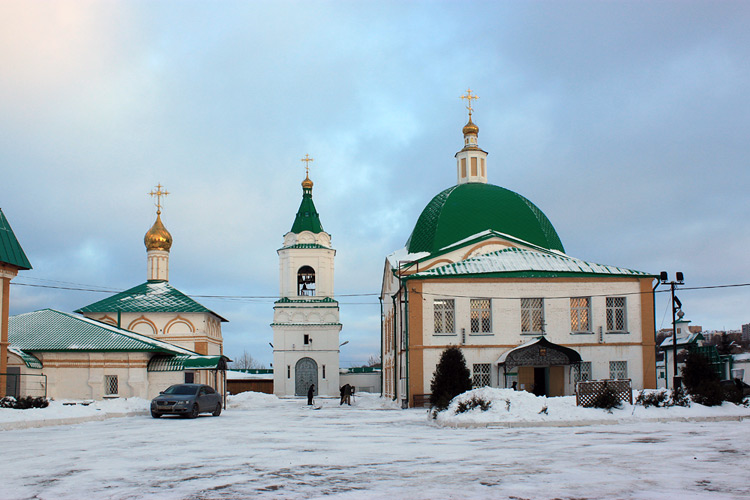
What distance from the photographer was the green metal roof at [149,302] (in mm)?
50750

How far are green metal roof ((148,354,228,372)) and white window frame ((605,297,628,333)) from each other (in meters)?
17.0

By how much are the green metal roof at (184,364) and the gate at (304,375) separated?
21.3 m

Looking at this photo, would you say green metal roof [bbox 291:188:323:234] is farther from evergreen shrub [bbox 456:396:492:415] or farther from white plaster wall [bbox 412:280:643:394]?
evergreen shrub [bbox 456:396:492:415]

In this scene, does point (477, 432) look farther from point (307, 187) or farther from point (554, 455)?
point (307, 187)

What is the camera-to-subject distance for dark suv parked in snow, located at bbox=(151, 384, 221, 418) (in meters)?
24.2

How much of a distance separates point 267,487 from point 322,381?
47777 mm

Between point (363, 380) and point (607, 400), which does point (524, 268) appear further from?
point (363, 380)

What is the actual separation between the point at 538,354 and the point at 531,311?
7.72 feet

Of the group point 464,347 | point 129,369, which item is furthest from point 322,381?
point 464,347

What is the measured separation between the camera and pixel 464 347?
3031 centimetres

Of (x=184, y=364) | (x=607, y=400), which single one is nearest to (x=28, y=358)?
(x=184, y=364)

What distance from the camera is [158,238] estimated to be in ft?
178

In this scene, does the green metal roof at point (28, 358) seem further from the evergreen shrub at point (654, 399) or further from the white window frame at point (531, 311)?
the evergreen shrub at point (654, 399)

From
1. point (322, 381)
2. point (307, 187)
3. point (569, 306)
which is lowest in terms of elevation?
point (322, 381)
